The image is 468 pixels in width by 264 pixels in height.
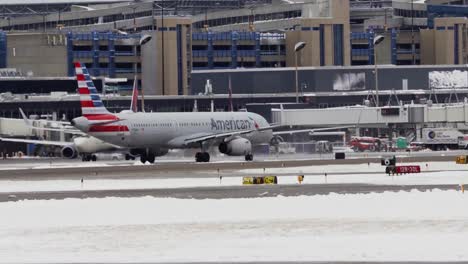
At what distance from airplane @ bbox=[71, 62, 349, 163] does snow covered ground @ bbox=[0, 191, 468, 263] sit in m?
49.5

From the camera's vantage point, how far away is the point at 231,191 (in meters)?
65.1

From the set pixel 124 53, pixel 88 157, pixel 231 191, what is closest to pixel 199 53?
pixel 124 53

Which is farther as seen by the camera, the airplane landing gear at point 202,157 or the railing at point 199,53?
the railing at point 199,53

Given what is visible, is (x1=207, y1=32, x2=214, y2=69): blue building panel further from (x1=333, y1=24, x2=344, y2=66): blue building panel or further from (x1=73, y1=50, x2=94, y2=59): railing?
(x1=333, y1=24, x2=344, y2=66): blue building panel

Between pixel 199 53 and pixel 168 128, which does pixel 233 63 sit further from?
pixel 168 128

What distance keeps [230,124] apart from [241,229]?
234ft

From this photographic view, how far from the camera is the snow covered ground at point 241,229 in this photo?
131ft

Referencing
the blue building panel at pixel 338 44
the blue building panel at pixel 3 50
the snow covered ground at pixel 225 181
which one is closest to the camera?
the snow covered ground at pixel 225 181

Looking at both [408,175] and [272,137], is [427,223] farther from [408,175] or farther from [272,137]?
[272,137]

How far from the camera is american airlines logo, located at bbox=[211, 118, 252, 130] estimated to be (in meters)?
117

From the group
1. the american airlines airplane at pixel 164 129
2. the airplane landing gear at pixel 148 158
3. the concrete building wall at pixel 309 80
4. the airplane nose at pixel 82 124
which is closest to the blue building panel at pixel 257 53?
the concrete building wall at pixel 309 80

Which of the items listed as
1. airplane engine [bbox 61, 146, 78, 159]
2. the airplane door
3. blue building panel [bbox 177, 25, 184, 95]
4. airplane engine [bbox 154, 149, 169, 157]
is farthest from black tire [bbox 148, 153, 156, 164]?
blue building panel [bbox 177, 25, 184, 95]

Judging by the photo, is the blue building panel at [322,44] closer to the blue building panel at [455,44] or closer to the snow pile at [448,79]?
the snow pile at [448,79]

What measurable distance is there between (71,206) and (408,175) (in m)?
25.3
